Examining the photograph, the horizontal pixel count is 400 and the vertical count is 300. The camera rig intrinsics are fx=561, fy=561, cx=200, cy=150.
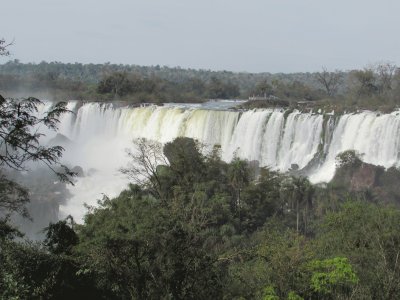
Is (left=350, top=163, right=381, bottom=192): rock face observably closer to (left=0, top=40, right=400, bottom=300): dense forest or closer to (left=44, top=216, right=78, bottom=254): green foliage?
(left=0, top=40, right=400, bottom=300): dense forest

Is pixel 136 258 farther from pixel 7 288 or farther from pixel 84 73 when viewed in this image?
pixel 84 73

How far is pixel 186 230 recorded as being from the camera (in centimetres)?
1173

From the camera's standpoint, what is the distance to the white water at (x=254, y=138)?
110 ft

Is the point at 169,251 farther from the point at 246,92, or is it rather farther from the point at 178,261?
the point at 246,92

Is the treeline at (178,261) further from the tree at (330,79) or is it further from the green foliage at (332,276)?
the tree at (330,79)

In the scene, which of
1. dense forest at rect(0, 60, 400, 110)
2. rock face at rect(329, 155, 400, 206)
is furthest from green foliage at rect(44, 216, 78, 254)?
dense forest at rect(0, 60, 400, 110)

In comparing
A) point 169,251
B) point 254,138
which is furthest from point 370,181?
point 169,251

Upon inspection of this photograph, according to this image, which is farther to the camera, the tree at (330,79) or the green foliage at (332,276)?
the tree at (330,79)

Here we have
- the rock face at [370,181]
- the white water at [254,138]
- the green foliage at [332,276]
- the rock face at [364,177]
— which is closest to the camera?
the green foliage at [332,276]

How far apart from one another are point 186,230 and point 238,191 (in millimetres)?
15237

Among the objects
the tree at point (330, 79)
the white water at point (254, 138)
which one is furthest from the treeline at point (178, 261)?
the tree at point (330, 79)

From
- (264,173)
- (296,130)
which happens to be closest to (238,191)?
(264,173)

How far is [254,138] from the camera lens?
38344 millimetres

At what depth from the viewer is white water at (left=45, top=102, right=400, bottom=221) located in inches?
1316
